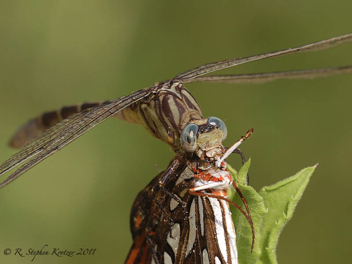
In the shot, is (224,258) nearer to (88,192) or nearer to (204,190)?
(204,190)

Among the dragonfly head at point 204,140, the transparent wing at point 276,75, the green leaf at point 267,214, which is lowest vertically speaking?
the green leaf at point 267,214

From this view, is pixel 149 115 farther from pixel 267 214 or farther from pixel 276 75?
pixel 276 75

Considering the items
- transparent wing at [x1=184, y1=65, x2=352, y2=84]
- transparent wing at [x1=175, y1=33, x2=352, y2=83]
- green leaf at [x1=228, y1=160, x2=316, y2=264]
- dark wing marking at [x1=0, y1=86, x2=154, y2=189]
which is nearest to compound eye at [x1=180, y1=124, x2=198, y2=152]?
green leaf at [x1=228, y1=160, x2=316, y2=264]

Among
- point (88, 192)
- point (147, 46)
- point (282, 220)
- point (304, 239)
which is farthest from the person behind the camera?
point (147, 46)

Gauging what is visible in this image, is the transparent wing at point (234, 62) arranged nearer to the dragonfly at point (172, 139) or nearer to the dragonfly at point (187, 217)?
the dragonfly at point (172, 139)

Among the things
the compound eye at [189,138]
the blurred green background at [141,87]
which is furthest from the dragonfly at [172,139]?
the blurred green background at [141,87]

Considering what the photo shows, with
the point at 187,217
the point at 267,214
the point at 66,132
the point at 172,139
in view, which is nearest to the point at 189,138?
the point at 172,139

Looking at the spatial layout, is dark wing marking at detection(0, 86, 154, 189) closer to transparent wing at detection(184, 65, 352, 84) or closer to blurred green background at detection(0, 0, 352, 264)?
transparent wing at detection(184, 65, 352, 84)

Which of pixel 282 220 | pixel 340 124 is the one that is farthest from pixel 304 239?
pixel 282 220
